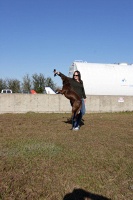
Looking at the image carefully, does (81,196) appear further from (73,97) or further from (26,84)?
(26,84)

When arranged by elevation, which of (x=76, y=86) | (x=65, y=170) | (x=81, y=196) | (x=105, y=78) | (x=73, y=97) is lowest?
(x=81, y=196)

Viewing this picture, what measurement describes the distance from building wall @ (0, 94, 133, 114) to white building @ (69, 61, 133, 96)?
0.81 m

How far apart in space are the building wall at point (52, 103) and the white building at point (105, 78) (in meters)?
0.81

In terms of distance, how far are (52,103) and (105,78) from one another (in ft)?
14.3

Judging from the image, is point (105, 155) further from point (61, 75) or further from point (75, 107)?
point (61, 75)

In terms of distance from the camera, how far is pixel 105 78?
18047 millimetres

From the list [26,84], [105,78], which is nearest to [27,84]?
[26,84]

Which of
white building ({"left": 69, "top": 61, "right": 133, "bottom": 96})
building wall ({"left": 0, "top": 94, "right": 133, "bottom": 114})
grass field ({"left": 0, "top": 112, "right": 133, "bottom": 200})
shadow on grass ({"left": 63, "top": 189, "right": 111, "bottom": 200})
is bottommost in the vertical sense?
shadow on grass ({"left": 63, "top": 189, "right": 111, "bottom": 200})

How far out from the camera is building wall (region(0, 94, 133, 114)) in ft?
51.1

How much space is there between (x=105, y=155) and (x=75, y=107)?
352 cm

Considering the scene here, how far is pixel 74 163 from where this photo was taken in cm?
427

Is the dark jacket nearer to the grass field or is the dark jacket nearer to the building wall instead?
the grass field

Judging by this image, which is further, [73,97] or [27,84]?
[27,84]

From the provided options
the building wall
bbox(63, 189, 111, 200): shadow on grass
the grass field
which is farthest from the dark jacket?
the building wall
